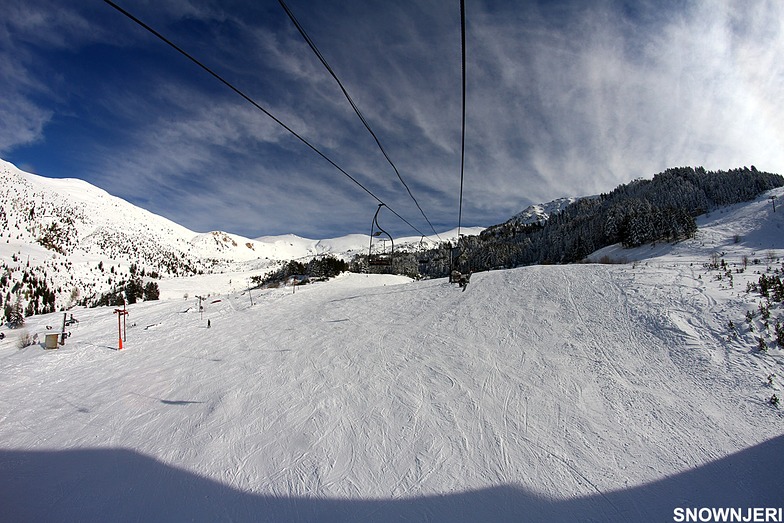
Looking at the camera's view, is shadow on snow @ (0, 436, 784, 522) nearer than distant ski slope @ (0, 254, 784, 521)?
Yes

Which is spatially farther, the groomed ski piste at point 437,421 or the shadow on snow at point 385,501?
the groomed ski piste at point 437,421

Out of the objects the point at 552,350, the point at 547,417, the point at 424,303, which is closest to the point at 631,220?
the point at 424,303

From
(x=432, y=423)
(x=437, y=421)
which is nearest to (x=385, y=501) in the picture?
(x=432, y=423)

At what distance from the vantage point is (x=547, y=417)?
7.18 meters

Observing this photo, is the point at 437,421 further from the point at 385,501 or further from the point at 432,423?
the point at 385,501

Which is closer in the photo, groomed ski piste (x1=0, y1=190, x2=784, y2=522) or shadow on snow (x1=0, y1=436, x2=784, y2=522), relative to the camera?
shadow on snow (x1=0, y1=436, x2=784, y2=522)

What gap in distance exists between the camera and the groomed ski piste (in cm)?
542

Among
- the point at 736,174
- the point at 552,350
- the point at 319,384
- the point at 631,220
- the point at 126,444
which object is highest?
the point at 736,174

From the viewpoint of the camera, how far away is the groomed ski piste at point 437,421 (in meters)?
5.42

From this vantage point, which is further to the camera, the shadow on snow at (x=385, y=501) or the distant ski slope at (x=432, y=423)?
the distant ski slope at (x=432, y=423)

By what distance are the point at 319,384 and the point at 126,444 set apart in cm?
475

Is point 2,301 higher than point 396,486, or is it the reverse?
point 396,486

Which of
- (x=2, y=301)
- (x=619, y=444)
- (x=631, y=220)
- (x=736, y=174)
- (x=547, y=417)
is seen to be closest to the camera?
(x=619, y=444)

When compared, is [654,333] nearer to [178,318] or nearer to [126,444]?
[126,444]
